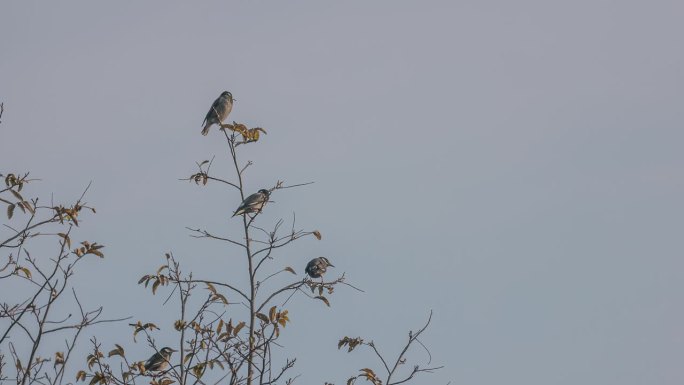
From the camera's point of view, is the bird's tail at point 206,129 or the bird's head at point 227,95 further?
the bird's head at point 227,95

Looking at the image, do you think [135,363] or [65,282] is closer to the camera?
[65,282]

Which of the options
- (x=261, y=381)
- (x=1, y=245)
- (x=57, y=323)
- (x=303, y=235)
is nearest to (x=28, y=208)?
(x=1, y=245)

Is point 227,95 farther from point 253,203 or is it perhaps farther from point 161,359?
point 161,359

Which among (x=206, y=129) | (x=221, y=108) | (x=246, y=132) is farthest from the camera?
(x=221, y=108)

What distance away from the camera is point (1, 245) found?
7.18 m

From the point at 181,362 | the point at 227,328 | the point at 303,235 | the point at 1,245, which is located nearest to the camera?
the point at 1,245

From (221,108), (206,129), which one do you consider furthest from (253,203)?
(221,108)

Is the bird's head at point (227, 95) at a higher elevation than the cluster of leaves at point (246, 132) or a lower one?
higher

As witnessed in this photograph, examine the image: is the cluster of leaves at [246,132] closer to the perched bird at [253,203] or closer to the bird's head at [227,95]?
the perched bird at [253,203]

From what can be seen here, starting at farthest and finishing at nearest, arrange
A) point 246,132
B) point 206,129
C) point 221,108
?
point 221,108 → point 206,129 → point 246,132

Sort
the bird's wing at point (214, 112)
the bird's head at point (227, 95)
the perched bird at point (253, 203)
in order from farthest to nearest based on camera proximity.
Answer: the bird's head at point (227, 95) → the bird's wing at point (214, 112) → the perched bird at point (253, 203)

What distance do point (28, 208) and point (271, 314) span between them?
94.9 inches

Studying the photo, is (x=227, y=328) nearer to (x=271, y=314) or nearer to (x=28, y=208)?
(x=271, y=314)

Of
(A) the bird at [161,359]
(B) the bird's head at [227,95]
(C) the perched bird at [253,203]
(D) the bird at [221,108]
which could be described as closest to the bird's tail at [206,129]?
(D) the bird at [221,108]
